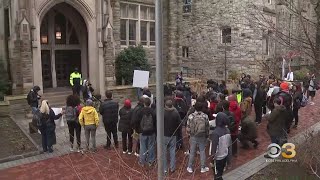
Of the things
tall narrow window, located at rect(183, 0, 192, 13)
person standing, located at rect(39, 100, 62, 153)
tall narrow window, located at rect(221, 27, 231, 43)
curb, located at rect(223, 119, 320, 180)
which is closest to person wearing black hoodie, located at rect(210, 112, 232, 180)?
curb, located at rect(223, 119, 320, 180)

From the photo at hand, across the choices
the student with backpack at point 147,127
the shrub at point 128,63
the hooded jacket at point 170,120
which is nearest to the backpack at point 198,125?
the hooded jacket at point 170,120

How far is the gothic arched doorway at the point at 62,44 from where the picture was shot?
67.7 feet

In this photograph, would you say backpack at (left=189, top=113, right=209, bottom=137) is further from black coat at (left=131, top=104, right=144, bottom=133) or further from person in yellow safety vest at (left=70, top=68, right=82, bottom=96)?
person in yellow safety vest at (left=70, top=68, right=82, bottom=96)

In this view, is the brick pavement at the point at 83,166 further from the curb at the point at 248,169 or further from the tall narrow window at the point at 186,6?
the tall narrow window at the point at 186,6

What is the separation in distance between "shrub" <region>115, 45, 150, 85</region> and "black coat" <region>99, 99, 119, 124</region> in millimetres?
10863

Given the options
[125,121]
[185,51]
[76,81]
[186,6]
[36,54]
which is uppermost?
[186,6]

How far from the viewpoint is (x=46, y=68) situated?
822 inches

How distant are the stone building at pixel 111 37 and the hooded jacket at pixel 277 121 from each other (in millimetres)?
1722

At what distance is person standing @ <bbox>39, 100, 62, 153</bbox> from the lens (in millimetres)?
10164

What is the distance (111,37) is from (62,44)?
362 centimetres

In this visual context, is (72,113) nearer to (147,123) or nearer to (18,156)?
(18,156)

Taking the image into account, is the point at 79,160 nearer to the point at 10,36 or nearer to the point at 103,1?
the point at 10,36

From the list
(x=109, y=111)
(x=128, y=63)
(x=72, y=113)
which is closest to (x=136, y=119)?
(x=109, y=111)

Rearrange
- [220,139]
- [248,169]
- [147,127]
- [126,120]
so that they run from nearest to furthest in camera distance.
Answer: [220,139] → [147,127] → [248,169] → [126,120]
